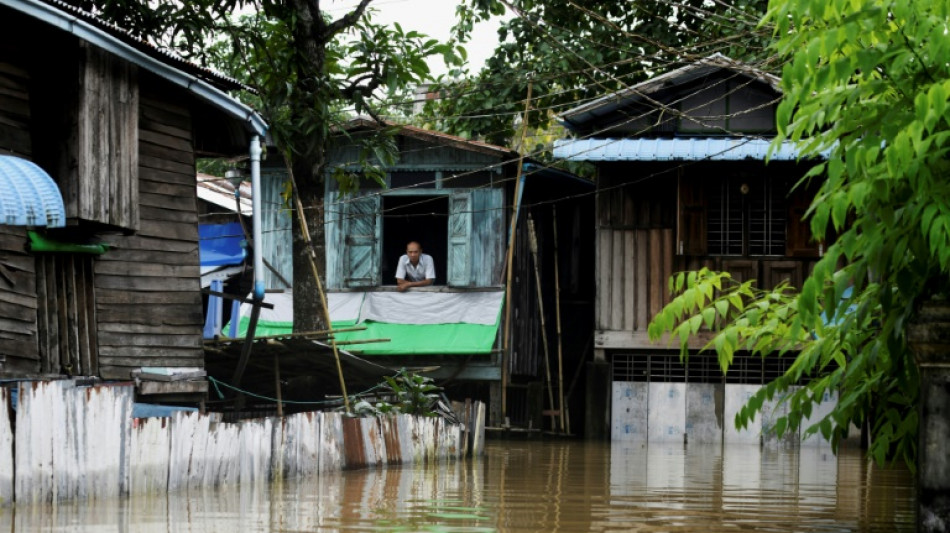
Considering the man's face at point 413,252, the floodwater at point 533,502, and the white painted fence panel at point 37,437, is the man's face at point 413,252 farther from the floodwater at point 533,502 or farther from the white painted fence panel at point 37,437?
the white painted fence panel at point 37,437

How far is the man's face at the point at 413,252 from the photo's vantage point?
2360 centimetres

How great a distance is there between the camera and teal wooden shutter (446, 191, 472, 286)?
2345cm

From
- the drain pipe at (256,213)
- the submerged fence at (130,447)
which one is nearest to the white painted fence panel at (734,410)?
the drain pipe at (256,213)

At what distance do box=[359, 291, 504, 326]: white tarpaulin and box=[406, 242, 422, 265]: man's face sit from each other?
22.6 inches

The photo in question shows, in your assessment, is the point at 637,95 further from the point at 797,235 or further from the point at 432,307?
the point at 432,307

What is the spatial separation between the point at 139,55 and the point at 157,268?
8.68ft

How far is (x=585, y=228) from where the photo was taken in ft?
87.9

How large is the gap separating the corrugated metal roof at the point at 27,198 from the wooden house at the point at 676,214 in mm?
11127

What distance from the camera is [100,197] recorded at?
44.9ft

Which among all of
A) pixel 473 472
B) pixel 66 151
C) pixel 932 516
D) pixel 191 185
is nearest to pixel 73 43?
pixel 66 151

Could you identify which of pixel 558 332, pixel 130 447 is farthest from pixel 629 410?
pixel 130 447

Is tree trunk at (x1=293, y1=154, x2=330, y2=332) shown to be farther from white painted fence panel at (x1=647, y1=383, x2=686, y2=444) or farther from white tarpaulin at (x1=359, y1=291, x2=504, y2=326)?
white painted fence panel at (x1=647, y1=383, x2=686, y2=444)

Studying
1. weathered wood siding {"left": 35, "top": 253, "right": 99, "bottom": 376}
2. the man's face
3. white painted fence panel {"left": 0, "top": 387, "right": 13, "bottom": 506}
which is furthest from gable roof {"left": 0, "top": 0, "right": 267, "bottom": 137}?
the man's face

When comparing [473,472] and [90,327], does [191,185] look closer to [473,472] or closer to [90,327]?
[90,327]
